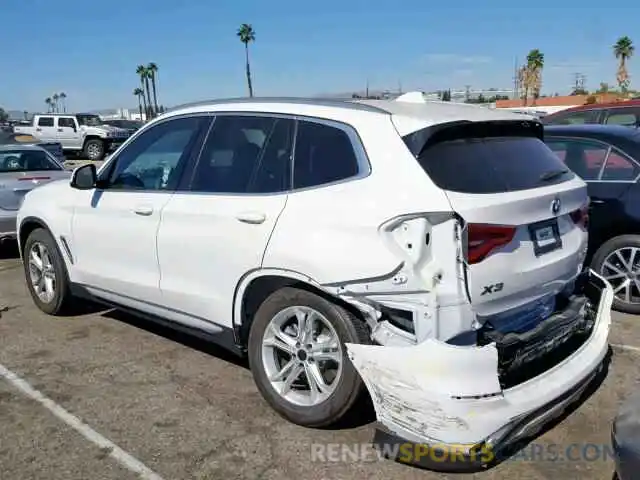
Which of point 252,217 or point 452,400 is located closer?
point 452,400

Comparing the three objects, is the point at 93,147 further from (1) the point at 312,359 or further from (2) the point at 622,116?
(1) the point at 312,359

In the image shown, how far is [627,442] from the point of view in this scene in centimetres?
236

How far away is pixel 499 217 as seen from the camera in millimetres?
3123

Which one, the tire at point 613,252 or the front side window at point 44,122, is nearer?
the tire at point 613,252

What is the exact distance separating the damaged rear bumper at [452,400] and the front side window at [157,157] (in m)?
1.96

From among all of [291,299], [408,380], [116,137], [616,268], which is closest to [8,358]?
[291,299]

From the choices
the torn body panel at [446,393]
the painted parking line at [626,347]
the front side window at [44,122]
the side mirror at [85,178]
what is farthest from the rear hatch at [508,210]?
the front side window at [44,122]

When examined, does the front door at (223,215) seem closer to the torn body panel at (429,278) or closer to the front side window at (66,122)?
the torn body panel at (429,278)

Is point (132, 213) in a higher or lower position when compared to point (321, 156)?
→ lower

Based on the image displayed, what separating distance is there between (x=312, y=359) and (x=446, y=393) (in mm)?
922

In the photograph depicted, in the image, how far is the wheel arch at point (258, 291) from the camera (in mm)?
3363

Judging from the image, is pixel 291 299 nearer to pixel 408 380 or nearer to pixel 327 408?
pixel 327 408

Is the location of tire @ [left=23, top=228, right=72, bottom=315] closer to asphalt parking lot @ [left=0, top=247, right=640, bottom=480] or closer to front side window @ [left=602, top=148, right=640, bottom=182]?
asphalt parking lot @ [left=0, top=247, right=640, bottom=480]

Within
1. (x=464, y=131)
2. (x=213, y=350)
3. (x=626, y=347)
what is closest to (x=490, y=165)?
(x=464, y=131)
